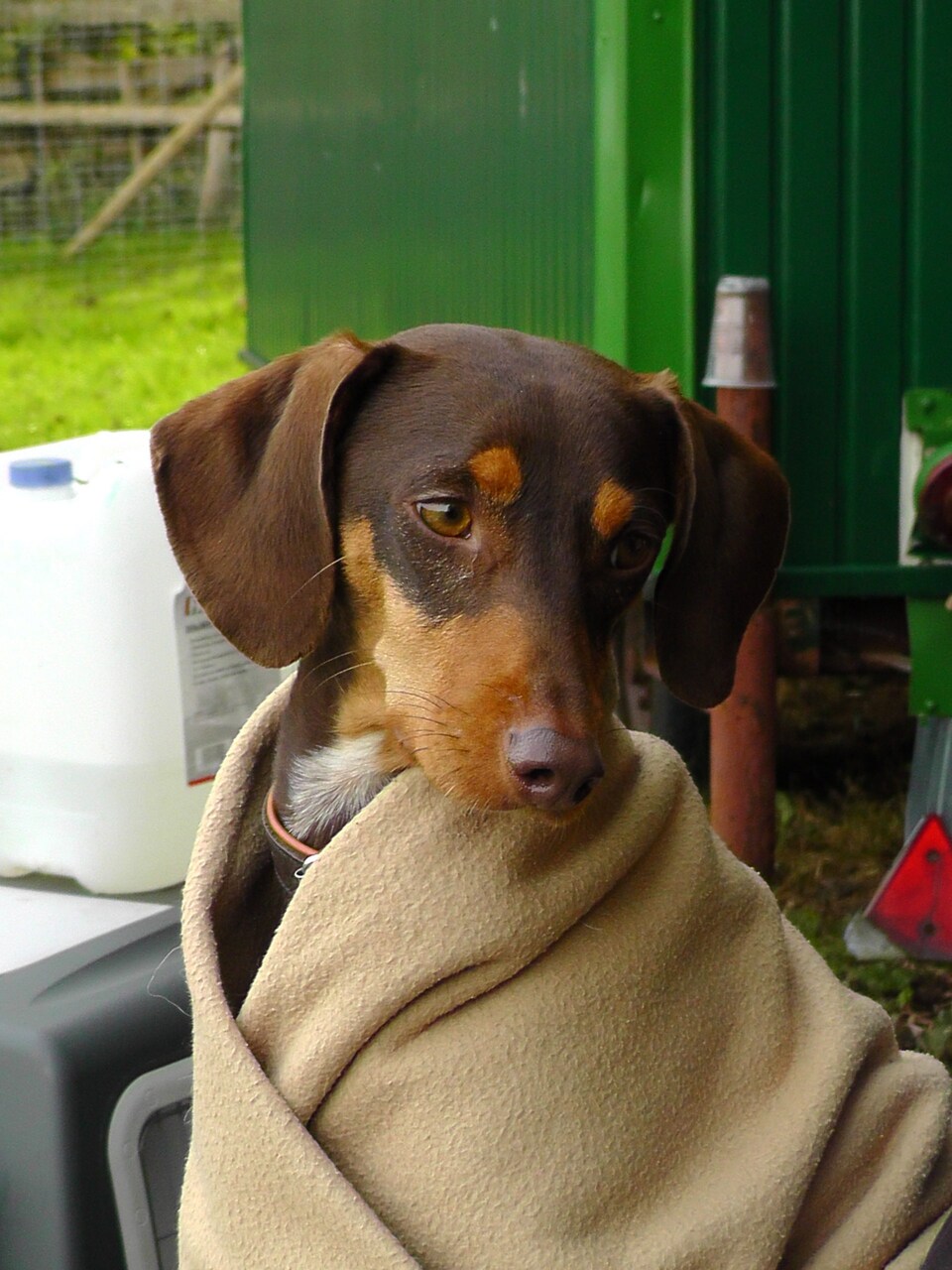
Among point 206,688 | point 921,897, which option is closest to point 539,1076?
point 206,688

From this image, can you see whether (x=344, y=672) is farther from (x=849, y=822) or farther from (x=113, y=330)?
(x=113, y=330)

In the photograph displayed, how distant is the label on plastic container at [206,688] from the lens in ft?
9.01

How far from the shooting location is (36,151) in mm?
12273

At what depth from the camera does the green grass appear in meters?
9.20

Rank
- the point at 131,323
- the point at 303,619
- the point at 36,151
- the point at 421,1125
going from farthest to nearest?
the point at 36,151, the point at 131,323, the point at 303,619, the point at 421,1125

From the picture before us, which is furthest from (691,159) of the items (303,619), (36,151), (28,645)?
(36,151)

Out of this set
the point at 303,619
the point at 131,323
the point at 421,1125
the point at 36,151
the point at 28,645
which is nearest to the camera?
the point at 421,1125

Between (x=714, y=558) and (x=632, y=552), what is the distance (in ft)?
0.58

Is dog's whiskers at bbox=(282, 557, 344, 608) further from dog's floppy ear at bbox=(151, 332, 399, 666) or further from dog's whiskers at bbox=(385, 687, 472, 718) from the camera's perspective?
dog's whiskers at bbox=(385, 687, 472, 718)

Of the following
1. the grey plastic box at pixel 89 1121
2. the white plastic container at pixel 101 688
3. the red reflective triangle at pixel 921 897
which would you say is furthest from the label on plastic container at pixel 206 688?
the red reflective triangle at pixel 921 897

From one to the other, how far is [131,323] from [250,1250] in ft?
32.5

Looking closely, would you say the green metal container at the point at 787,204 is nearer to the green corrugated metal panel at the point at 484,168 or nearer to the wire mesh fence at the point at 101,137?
the green corrugated metal panel at the point at 484,168

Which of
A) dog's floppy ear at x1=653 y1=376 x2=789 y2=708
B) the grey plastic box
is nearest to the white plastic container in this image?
the grey plastic box

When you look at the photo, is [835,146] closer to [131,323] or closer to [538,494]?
[538,494]
